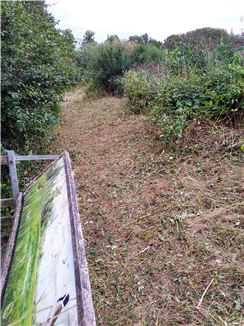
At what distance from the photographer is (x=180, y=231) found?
2.54 metres

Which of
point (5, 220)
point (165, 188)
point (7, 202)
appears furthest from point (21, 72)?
point (165, 188)

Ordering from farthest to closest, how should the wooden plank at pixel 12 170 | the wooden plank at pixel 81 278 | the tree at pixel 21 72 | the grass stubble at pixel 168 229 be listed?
the tree at pixel 21 72 → the wooden plank at pixel 12 170 → the grass stubble at pixel 168 229 → the wooden plank at pixel 81 278

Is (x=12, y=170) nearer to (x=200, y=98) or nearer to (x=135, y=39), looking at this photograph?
(x=200, y=98)

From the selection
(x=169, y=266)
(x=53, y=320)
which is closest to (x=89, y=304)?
(x=53, y=320)

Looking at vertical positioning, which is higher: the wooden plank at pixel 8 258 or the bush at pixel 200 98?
the bush at pixel 200 98

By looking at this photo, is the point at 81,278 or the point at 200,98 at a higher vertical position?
the point at 200,98

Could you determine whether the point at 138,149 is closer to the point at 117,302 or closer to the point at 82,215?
the point at 82,215

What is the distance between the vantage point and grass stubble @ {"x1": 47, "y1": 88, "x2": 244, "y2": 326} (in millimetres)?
1917

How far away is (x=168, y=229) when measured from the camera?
2627 millimetres

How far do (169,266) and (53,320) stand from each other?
1.54m

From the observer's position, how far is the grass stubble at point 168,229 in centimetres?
192

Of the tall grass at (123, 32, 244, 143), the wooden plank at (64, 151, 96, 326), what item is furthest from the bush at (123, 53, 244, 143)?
the wooden plank at (64, 151, 96, 326)

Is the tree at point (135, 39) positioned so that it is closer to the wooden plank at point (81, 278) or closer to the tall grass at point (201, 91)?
the tall grass at point (201, 91)

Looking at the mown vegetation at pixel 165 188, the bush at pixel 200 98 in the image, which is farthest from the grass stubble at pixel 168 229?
the bush at pixel 200 98
